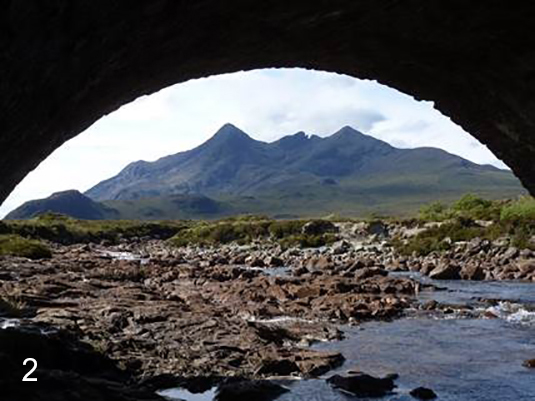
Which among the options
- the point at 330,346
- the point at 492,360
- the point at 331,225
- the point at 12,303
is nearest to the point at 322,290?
the point at 330,346

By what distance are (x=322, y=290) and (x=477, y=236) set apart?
63.6 ft

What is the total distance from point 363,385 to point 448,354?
4283 mm

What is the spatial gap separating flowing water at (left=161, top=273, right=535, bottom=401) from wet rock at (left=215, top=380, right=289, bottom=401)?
0.22 metres

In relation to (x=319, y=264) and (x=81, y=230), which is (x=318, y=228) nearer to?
(x=319, y=264)

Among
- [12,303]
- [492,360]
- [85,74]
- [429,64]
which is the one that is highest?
[429,64]

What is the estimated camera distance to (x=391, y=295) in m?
24.4

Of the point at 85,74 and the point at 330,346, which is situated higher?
the point at 85,74

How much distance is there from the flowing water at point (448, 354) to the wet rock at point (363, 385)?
0.60ft

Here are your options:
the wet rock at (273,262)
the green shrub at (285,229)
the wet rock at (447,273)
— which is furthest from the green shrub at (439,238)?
the green shrub at (285,229)

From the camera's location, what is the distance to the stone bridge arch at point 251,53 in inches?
185

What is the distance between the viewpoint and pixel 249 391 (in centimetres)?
1108

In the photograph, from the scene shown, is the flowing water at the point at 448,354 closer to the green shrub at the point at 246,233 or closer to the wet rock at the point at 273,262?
the wet rock at the point at 273,262

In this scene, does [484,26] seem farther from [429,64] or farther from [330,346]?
[330,346]

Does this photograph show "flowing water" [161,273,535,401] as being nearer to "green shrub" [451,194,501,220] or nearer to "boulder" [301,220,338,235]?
"green shrub" [451,194,501,220]
